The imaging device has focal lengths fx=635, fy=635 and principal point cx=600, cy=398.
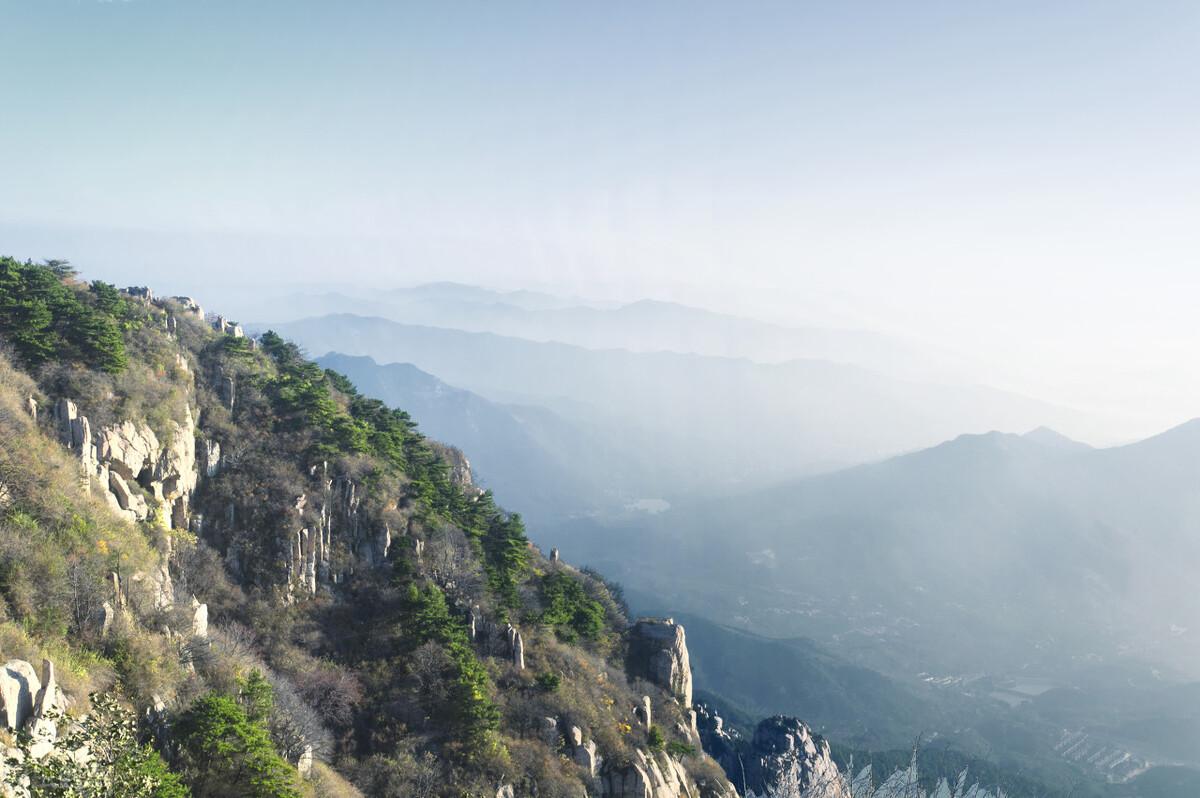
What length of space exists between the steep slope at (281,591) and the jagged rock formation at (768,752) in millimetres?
25003

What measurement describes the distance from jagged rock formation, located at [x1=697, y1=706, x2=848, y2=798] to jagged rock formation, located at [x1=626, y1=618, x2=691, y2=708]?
70.5 feet

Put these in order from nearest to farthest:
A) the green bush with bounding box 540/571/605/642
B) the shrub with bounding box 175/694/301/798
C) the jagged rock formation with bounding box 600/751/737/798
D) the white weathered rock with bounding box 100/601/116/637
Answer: the shrub with bounding box 175/694/301/798 → the white weathered rock with bounding box 100/601/116/637 → the jagged rock formation with bounding box 600/751/737/798 → the green bush with bounding box 540/571/605/642

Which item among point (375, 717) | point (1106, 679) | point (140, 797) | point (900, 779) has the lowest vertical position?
point (1106, 679)

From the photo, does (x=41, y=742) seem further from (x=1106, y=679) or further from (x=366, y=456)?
(x=1106, y=679)

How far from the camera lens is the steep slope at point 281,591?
2497 centimetres

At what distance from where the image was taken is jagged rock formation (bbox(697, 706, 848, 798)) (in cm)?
7475

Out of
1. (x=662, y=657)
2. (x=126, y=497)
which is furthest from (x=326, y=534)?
(x=662, y=657)

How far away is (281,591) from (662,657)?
3365 centimetres

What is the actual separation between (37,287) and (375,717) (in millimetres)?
34789

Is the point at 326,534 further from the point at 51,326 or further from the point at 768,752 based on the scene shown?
the point at 768,752

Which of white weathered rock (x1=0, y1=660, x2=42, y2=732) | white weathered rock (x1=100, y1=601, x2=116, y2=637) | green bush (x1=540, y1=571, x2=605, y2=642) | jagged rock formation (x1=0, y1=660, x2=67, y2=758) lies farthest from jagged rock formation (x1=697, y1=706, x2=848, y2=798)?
white weathered rock (x1=0, y1=660, x2=42, y2=732)

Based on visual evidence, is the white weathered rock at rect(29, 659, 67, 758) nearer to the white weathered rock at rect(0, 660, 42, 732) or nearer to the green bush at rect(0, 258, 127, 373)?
the white weathered rock at rect(0, 660, 42, 732)

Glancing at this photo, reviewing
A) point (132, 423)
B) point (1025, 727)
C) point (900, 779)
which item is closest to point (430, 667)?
point (132, 423)

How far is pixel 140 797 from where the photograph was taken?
53.1 feet
